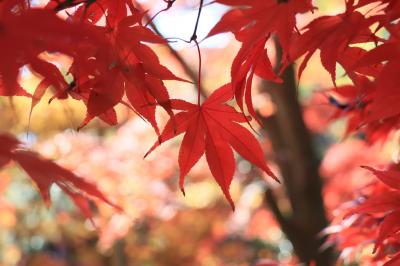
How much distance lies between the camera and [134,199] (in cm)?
269

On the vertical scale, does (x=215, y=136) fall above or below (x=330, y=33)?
below

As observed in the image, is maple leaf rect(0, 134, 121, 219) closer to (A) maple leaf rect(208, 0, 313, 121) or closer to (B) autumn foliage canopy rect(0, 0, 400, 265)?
(B) autumn foliage canopy rect(0, 0, 400, 265)

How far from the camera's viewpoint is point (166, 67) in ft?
1.96

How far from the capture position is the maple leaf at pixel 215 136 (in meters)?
0.65

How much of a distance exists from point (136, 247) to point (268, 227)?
3.06ft

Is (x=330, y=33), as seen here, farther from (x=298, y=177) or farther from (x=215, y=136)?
(x=298, y=177)

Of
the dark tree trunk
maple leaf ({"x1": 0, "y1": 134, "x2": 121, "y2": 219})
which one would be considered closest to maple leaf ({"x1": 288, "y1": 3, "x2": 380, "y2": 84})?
maple leaf ({"x1": 0, "y1": 134, "x2": 121, "y2": 219})

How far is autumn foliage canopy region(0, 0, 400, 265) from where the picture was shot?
17.6 inches

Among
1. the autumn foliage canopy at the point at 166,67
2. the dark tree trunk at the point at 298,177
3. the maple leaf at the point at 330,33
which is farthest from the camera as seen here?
the dark tree trunk at the point at 298,177

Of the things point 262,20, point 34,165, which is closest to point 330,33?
point 262,20

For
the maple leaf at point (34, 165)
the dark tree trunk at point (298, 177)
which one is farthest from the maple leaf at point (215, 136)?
the dark tree trunk at point (298, 177)

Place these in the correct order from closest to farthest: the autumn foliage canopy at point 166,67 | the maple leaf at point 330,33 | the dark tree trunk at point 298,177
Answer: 1. the autumn foliage canopy at point 166,67
2. the maple leaf at point 330,33
3. the dark tree trunk at point 298,177

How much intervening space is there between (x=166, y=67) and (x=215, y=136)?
115mm

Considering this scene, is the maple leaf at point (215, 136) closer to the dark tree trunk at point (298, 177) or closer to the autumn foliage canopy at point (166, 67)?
the autumn foliage canopy at point (166, 67)
